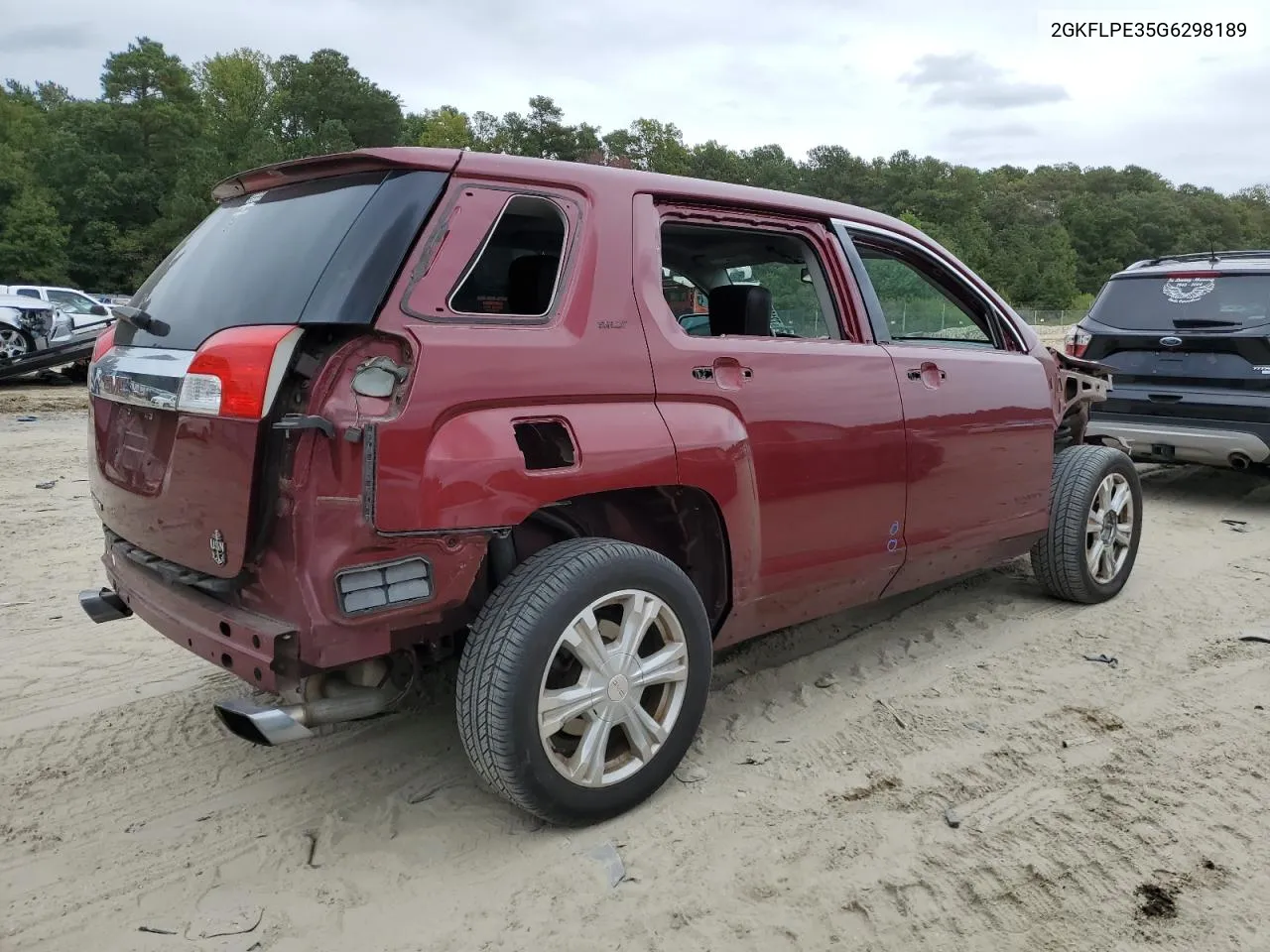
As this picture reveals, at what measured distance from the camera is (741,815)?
2.76m

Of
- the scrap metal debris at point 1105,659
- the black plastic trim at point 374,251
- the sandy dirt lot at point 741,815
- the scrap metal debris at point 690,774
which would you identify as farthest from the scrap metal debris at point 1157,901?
the black plastic trim at point 374,251

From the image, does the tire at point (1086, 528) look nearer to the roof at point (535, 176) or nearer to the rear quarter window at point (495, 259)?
the roof at point (535, 176)

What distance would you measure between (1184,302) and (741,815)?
228 inches

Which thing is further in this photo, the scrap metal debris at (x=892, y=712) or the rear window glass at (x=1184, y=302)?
the rear window glass at (x=1184, y=302)

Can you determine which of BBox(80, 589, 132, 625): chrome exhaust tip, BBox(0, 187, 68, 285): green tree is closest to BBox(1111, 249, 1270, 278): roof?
BBox(80, 589, 132, 625): chrome exhaust tip

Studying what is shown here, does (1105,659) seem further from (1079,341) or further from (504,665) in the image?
(1079,341)

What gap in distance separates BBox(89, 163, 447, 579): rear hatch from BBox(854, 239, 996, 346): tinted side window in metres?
1.93

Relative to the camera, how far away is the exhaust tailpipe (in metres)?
2.29

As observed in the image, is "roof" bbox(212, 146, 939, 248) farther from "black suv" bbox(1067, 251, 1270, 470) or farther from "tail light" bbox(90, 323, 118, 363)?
"black suv" bbox(1067, 251, 1270, 470)

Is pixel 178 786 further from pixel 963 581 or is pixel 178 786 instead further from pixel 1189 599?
pixel 1189 599

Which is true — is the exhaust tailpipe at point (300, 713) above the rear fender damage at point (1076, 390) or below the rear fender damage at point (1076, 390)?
below

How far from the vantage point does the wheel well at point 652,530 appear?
281 centimetres

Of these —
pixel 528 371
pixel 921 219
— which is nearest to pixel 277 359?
pixel 528 371

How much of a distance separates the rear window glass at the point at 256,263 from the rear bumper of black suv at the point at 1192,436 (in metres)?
5.58
